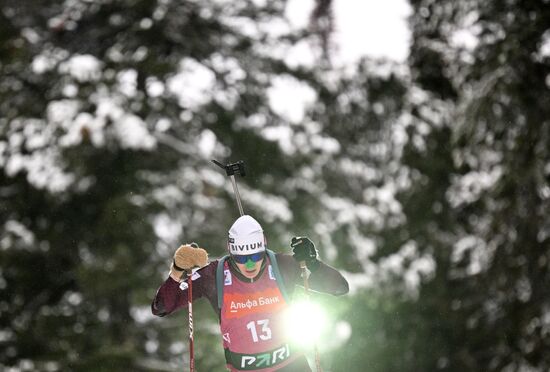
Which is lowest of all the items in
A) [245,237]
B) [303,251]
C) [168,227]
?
[303,251]

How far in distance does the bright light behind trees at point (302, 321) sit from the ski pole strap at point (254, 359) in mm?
126

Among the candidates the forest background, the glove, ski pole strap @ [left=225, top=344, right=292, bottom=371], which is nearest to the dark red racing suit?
ski pole strap @ [left=225, top=344, right=292, bottom=371]

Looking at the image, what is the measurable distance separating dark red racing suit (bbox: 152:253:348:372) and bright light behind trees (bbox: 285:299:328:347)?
52 mm

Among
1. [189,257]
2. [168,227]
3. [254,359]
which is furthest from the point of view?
[168,227]

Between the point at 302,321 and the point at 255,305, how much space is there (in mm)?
263

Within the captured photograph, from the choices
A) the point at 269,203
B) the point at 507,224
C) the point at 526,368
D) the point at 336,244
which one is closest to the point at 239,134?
the point at 269,203

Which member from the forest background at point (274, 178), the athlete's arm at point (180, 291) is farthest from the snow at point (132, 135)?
the athlete's arm at point (180, 291)

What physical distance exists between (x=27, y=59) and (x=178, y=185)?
3147 millimetres

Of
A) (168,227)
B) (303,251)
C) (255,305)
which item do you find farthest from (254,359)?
(168,227)

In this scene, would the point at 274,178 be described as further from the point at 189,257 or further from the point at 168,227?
the point at 189,257

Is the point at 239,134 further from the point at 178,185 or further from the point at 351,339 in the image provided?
the point at 351,339

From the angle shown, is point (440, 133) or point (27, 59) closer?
point (27, 59)

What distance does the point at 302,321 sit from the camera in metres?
4.50

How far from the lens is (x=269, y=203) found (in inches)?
564
